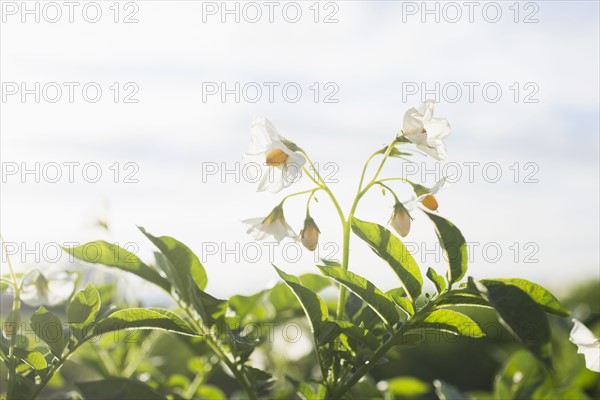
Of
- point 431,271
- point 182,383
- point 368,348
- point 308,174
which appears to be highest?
point 308,174

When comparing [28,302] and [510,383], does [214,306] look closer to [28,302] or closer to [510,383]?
[28,302]

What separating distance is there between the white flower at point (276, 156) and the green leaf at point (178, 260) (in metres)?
0.18

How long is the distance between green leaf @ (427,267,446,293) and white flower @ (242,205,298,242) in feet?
0.87

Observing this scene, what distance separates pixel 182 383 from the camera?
4.71ft

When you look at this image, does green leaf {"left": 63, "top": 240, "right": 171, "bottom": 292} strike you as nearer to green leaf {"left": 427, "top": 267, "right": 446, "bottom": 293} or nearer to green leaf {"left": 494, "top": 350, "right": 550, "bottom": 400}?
green leaf {"left": 427, "top": 267, "right": 446, "bottom": 293}

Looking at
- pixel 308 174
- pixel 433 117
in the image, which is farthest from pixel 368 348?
pixel 433 117

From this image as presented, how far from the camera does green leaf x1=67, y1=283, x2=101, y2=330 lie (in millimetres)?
855

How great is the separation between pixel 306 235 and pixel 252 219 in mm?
101

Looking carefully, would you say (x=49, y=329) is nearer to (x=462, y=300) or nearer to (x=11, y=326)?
(x=11, y=326)

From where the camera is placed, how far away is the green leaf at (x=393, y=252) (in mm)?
844

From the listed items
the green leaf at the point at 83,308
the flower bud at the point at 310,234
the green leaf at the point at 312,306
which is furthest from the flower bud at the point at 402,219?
the green leaf at the point at 83,308

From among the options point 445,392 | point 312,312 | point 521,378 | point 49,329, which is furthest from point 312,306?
point 521,378

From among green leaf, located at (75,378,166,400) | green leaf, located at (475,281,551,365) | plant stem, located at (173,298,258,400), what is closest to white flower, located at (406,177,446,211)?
green leaf, located at (475,281,551,365)

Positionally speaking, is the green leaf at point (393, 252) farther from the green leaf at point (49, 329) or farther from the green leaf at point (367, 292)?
the green leaf at point (49, 329)
